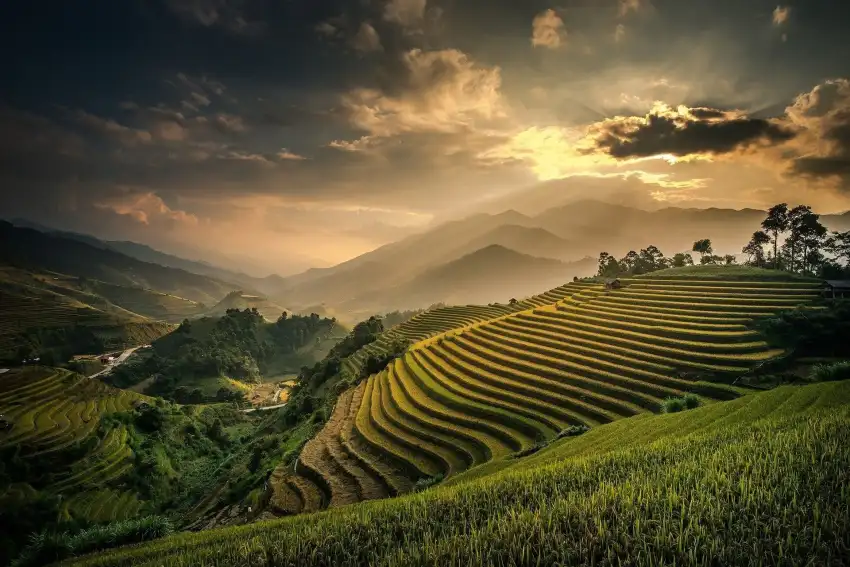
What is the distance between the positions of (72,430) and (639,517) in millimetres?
62742

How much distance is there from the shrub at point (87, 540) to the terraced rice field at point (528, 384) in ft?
22.3

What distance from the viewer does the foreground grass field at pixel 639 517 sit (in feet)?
12.8

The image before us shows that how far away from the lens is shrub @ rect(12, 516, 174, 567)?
501 inches

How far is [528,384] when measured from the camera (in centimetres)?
2933

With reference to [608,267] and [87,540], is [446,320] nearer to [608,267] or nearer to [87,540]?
[608,267]

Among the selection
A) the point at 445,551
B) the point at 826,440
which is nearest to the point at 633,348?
the point at 826,440

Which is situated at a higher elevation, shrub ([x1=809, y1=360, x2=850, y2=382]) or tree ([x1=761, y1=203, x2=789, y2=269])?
tree ([x1=761, y1=203, x2=789, y2=269])

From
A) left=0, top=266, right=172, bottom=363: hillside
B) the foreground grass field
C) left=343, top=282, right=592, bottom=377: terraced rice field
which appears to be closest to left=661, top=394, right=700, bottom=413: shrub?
the foreground grass field

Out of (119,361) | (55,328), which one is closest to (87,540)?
(119,361)

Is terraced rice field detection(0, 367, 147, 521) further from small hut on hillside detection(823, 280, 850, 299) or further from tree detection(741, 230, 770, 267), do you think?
tree detection(741, 230, 770, 267)

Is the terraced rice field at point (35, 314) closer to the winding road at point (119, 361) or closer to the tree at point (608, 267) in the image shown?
the winding road at point (119, 361)

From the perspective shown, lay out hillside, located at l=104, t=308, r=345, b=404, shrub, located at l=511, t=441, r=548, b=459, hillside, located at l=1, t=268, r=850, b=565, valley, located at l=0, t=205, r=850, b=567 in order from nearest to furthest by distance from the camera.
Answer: valley, located at l=0, t=205, r=850, b=567 < hillside, located at l=1, t=268, r=850, b=565 < shrub, located at l=511, t=441, r=548, b=459 < hillside, located at l=104, t=308, r=345, b=404

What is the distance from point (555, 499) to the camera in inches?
240

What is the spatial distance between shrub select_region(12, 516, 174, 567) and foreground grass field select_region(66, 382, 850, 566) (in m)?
7.14
